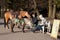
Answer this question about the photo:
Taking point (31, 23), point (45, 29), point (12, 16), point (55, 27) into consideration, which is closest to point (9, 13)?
point (12, 16)

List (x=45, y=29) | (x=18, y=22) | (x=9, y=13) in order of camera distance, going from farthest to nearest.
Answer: (x=9, y=13) < (x=18, y=22) < (x=45, y=29)

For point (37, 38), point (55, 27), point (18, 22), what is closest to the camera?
point (55, 27)

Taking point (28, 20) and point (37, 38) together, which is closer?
point (37, 38)

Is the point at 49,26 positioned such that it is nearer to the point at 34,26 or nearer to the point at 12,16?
the point at 34,26

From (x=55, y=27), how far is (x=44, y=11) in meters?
22.0

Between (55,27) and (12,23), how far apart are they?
447cm

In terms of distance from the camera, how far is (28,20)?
15.6m

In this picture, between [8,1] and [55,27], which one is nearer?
[55,27]

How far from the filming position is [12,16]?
642 inches

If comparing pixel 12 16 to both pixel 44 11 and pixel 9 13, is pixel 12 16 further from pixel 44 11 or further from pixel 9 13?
pixel 44 11

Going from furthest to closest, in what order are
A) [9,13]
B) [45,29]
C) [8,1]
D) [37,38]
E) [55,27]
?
[8,1], [9,13], [45,29], [37,38], [55,27]

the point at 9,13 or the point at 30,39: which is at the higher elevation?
the point at 9,13

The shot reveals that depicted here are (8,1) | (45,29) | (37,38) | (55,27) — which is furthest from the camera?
(8,1)

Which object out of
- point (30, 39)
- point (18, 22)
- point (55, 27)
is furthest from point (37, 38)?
point (18, 22)
